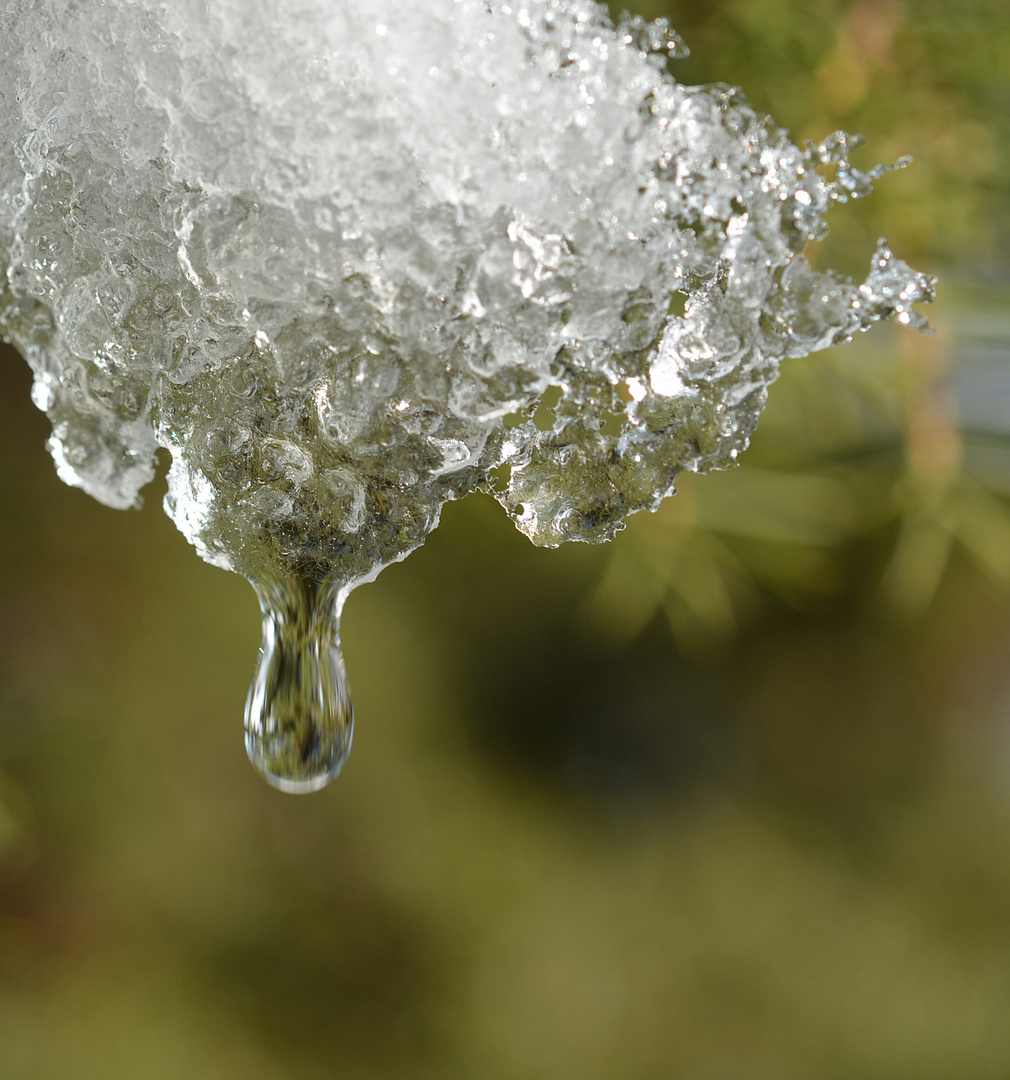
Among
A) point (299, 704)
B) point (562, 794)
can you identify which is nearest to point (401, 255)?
point (299, 704)

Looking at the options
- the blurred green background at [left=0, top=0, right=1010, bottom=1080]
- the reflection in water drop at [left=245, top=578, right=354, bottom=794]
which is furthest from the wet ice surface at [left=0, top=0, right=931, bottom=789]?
the blurred green background at [left=0, top=0, right=1010, bottom=1080]

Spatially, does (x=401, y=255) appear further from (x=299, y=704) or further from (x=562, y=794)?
(x=562, y=794)

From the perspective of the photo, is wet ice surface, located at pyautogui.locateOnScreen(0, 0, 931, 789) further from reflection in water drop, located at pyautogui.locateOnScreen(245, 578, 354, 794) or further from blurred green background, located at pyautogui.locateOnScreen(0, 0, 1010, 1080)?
blurred green background, located at pyautogui.locateOnScreen(0, 0, 1010, 1080)

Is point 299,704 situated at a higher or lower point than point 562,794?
lower

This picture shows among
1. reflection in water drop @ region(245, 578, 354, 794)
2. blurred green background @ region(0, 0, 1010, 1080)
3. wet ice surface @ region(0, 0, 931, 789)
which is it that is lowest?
reflection in water drop @ region(245, 578, 354, 794)

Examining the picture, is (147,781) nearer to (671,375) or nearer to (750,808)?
(750,808)

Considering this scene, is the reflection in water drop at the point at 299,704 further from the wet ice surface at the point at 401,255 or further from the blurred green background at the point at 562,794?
the blurred green background at the point at 562,794

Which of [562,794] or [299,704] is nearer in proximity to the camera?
[299,704]
